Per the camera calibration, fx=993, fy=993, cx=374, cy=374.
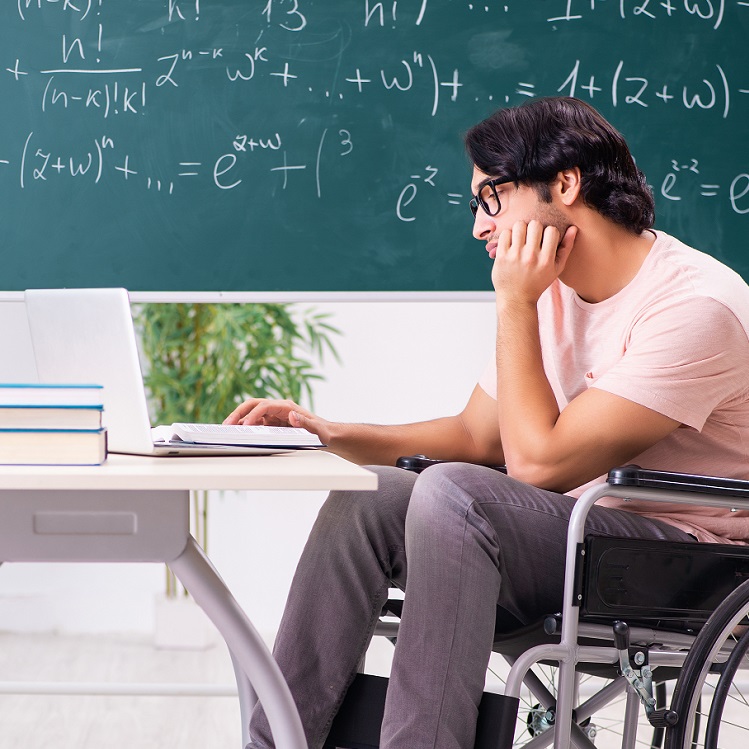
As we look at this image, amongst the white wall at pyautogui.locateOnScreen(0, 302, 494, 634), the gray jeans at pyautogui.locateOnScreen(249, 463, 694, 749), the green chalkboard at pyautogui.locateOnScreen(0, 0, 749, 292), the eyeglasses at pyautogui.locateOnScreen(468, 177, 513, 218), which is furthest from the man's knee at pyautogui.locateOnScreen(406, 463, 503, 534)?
the white wall at pyautogui.locateOnScreen(0, 302, 494, 634)

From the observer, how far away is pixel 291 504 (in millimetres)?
3477

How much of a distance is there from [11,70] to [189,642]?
1738 mm

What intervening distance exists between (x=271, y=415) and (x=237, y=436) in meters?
0.31

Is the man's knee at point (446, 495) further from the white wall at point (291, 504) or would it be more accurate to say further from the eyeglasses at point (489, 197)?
the white wall at point (291, 504)

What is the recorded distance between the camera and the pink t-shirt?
1.36 m

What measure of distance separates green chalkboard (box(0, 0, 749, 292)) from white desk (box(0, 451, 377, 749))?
64.0 inches

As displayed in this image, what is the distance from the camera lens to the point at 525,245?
154cm

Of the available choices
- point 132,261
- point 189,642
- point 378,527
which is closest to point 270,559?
point 189,642

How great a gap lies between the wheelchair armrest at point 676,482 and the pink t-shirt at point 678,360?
0.12m

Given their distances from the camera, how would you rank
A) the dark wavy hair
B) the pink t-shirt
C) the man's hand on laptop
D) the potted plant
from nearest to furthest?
the pink t-shirt < the man's hand on laptop < the dark wavy hair < the potted plant

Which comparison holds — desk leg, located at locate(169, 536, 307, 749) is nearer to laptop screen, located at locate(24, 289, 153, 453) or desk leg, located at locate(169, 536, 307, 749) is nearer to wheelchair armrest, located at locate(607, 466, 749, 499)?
laptop screen, located at locate(24, 289, 153, 453)

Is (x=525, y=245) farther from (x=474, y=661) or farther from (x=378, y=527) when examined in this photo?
(x=474, y=661)

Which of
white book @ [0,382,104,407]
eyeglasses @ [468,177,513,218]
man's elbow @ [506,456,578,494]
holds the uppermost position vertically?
eyeglasses @ [468,177,513,218]

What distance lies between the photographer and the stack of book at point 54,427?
96 centimetres
